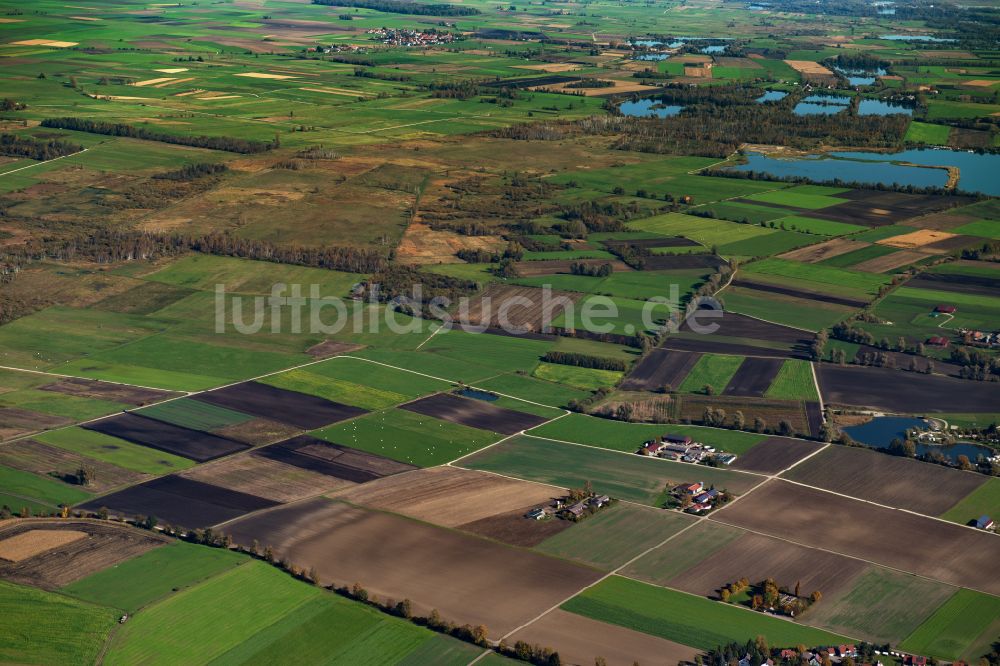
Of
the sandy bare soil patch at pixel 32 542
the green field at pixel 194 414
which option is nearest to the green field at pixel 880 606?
the sandy bare soil patch at pixel 32 542

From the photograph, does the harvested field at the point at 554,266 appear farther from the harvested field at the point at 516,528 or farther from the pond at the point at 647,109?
the pond at the point at 647,109

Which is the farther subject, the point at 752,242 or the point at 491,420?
the point at 752,242

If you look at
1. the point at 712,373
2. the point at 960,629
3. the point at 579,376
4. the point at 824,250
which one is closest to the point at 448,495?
the point at 579,376

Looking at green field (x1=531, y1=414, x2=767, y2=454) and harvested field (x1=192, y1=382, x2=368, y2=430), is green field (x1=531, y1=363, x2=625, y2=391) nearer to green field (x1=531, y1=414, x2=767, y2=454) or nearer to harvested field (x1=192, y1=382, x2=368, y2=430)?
green field (x1=531, y1=414, x2=767, y2=454)

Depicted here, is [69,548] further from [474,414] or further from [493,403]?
[493,403]

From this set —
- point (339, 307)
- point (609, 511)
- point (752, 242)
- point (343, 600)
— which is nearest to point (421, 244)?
point (339, 307)

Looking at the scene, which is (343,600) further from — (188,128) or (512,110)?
(512,110)

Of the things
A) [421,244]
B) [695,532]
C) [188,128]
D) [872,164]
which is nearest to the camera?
[695,532]

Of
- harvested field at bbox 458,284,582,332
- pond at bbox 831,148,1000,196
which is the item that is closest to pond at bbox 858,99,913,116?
pond at bbox 831,148,1000,196
